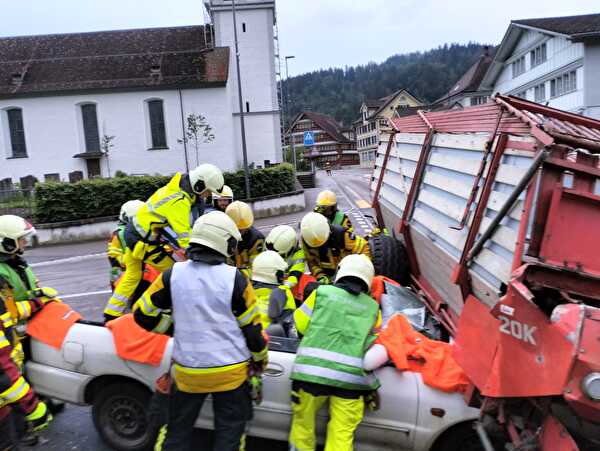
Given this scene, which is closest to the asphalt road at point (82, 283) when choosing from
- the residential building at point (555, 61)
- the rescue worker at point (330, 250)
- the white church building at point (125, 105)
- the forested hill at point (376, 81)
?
the rescue worker at point (330, 250)

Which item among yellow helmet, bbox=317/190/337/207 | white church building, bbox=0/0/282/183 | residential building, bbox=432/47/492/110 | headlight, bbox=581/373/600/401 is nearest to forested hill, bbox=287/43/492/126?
residential building, bbox=432/47/492/110

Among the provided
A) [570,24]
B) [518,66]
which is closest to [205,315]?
[570,24]

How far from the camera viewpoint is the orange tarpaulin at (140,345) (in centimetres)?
378

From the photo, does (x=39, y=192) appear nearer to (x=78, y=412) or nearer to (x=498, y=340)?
(x=78, y=412)

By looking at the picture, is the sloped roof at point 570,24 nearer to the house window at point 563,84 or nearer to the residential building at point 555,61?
the residential building at point 555,61

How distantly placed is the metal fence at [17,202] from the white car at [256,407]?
17.5 meters

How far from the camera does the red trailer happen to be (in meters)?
2.43

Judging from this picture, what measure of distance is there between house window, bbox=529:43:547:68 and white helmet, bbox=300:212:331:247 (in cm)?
3401

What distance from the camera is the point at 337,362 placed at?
125 inches

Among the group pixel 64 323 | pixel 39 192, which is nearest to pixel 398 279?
pixel 64 323

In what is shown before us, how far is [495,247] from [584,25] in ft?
111

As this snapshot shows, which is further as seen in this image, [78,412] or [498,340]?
[78,412]

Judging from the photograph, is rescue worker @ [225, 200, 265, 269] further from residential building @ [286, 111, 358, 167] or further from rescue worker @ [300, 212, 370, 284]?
residential building @ [286, 111, 358, 167]

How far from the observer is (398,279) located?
6000 millimetres
